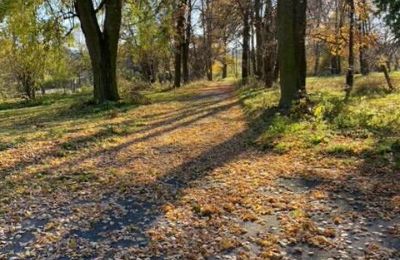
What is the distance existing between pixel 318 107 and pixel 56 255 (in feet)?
28.2

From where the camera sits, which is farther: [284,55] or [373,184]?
[284,55]

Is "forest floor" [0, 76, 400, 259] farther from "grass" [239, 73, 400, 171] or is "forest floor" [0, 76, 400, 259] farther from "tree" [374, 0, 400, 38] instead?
"tree" [374, 0, 400, 38]

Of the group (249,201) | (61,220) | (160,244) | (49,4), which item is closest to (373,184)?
(249,201)


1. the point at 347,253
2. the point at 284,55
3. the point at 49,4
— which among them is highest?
the point at 49,4

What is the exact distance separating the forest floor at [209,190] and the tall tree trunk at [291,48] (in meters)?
1.26

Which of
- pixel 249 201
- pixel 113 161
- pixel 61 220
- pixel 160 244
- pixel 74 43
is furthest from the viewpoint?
pixel 74 43

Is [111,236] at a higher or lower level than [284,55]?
lower

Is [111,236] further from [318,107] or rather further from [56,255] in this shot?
[318,107]

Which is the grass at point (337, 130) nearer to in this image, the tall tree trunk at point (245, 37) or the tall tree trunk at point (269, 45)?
the tall tree trunk at point (269, 45)

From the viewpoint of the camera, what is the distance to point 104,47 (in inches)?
731

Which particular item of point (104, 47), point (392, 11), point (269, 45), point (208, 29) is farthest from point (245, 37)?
point (208, 29)

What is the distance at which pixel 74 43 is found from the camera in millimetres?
21422

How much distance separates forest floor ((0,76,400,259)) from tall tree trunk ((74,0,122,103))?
620cm

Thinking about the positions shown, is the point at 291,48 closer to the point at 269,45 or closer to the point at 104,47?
the point at 104,47
